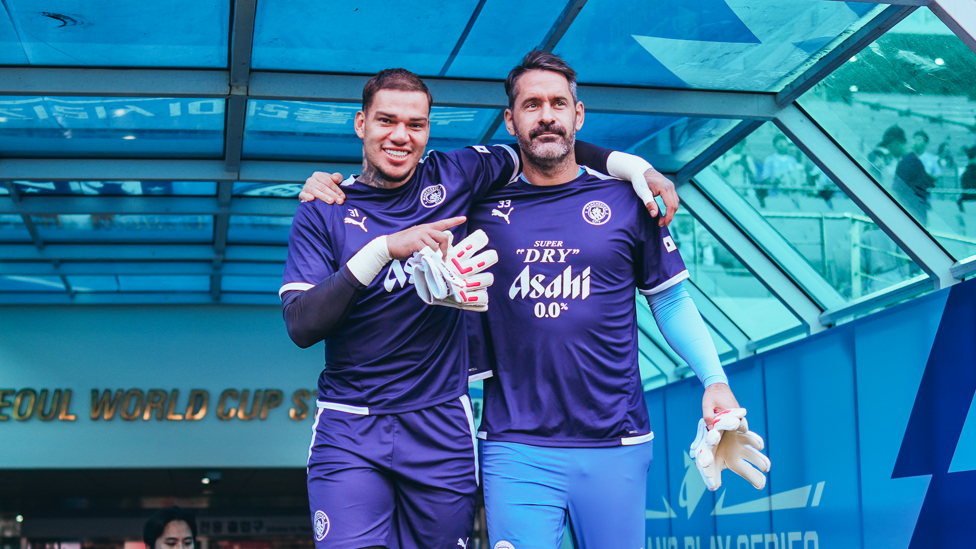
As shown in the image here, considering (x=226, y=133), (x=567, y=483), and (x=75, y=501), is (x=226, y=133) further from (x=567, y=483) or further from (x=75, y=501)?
(x=75, y=501)

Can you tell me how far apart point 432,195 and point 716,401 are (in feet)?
3.04

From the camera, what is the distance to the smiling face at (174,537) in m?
4.62

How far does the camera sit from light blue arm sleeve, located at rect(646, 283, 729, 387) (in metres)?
2.66

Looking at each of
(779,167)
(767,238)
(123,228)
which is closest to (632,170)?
(779,167)

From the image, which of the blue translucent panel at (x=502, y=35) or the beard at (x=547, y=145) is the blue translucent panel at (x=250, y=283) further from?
the beard at (x=547, y=145)

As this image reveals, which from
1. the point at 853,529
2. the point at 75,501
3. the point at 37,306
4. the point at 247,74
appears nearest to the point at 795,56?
the point at 853,529

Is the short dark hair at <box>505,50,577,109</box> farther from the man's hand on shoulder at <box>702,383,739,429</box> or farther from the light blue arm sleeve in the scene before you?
the man's hand on shoulder at <box>702,383,739,429</box>

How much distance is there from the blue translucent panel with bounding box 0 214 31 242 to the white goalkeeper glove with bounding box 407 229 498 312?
8.62 m

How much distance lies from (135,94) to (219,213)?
3.12 metres

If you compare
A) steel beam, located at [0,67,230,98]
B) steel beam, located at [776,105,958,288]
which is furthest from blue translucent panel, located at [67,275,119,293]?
steel beam, located at [776,105,958,288]

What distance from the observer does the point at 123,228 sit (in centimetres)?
990

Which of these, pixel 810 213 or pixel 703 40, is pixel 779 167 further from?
pixel 703 40

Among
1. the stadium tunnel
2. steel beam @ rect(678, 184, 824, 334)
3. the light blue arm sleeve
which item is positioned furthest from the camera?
steel beam @ rect(678, 184, 824, 334)

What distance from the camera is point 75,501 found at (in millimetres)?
16859
